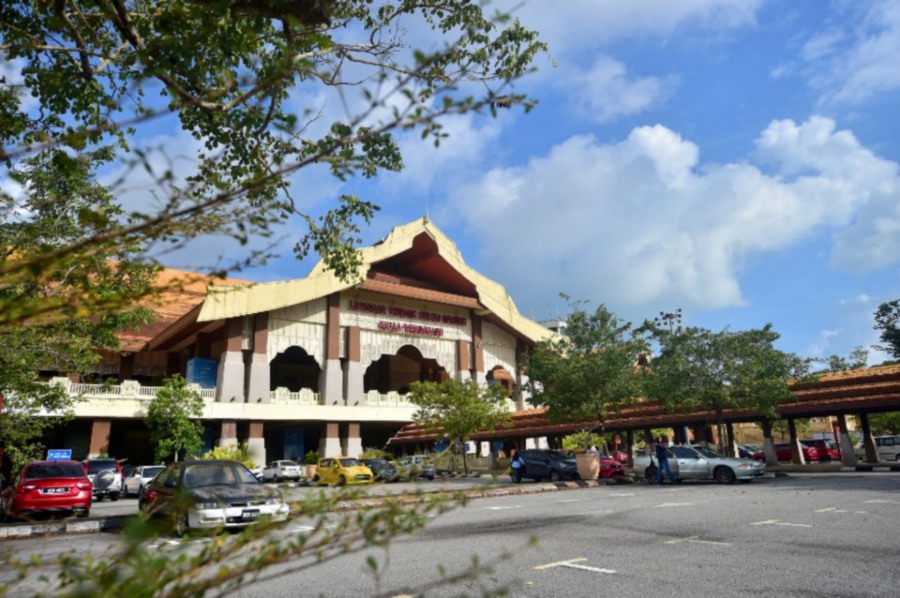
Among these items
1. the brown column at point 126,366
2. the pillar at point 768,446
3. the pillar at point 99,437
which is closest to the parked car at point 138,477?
the pillar at point 99,437

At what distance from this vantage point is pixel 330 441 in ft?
129

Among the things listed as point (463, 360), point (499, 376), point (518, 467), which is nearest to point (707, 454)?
point (518, 467)

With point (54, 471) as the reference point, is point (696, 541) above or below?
below

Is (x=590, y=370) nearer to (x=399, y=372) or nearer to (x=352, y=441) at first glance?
(x=352, y=441)

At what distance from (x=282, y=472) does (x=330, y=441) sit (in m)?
4.91

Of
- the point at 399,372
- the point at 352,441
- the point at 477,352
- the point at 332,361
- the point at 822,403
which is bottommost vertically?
the point at 352,441

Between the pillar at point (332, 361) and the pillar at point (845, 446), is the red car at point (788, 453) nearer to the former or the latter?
the pillar at point (845, 446)

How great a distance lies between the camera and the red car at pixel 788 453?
1367 inches

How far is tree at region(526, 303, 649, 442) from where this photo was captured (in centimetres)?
2908

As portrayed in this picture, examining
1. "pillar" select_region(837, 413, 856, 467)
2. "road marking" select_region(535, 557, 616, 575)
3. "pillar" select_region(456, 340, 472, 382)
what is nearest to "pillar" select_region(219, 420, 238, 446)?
"pillar" select_region(456, 340, 472, 382)

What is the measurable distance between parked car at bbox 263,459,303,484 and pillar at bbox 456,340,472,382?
1461 cm

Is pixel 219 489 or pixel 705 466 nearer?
pixel 219 489

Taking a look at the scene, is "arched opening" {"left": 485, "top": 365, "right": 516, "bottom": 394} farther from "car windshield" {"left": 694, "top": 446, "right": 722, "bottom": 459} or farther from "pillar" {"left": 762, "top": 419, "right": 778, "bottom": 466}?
"car windshield" {"left": 694, "top": 446, "right": 722, "bottom": 459}

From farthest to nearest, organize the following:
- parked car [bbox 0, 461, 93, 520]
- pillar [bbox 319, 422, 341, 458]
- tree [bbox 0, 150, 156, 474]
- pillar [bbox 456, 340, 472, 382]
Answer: pillar [bbox 456, 340, 472, 382] → pillar [bbox 319, 422, 341, 458] → parked car [bbox 0, 461, 93, 520] → tree [bbox 0, 150, 156, 474]
